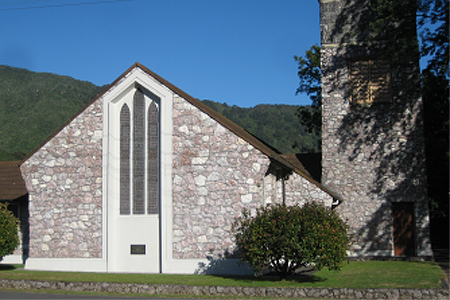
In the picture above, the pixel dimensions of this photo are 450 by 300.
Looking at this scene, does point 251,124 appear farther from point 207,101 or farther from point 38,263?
point 38,263

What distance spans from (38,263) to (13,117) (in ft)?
282

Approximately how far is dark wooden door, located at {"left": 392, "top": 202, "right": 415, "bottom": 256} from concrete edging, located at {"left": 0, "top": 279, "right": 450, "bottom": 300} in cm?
819

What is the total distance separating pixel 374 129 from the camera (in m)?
20.6

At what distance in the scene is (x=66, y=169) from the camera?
1828cm

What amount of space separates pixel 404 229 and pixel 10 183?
1923 centimetres

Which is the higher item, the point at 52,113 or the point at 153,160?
the point at 52,113

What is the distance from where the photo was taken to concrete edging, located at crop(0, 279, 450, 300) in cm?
1202

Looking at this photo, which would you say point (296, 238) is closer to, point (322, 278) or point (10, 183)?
point (322, 278)

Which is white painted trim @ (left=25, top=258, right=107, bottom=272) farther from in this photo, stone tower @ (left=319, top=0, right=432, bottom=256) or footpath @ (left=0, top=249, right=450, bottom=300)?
stone tower @ (left=319, top=0, right=432, bottom=256)

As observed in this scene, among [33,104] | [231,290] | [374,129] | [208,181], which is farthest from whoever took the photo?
[33,104]

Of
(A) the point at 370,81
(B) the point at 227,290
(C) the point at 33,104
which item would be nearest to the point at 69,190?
(B) the point at 227,290

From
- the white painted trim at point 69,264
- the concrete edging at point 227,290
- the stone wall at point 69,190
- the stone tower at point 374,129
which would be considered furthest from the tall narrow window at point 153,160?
the stone tower at point 374,129

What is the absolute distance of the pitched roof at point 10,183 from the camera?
22069mm

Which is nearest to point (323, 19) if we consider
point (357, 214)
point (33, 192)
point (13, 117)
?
point (357, 214)
